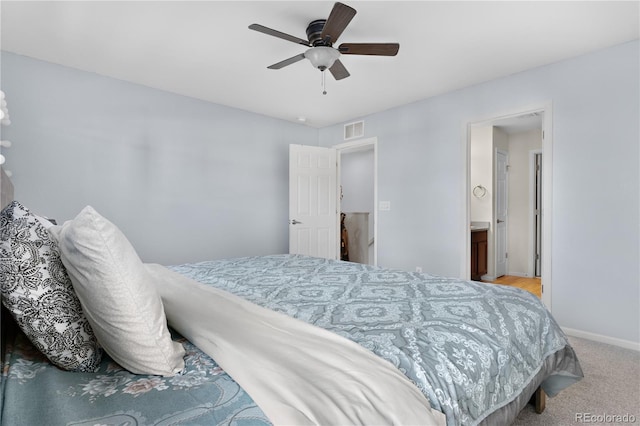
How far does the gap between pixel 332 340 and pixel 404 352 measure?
221 mm

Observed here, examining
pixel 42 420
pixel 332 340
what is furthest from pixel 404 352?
pixel 42 420

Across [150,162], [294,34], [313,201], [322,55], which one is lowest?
[313,201]

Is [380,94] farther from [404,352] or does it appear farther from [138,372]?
[138,372]

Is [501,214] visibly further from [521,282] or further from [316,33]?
[316,33]

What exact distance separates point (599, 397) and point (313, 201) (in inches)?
149

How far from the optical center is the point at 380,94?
401cm

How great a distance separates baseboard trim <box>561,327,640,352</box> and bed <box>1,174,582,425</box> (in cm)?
163

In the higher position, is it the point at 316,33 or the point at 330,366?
the point at 316,33

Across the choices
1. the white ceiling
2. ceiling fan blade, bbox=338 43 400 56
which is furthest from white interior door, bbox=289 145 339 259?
ceiling fan blade, bbox=338 43 400 56

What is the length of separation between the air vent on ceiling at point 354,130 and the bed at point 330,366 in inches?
131

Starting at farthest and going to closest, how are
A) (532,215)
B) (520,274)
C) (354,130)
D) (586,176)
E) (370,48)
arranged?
(520,274), (532,215), (354,130), (586,176), (370,48)

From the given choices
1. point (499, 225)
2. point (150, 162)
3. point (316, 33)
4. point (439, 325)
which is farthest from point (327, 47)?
point (499, 225)

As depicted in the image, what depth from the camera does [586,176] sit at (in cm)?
297

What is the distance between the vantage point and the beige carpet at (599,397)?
1753mm
